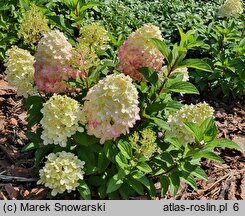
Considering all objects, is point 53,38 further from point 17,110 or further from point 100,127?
point 17,110

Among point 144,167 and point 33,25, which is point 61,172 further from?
point 33,25

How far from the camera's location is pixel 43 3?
4723 mm

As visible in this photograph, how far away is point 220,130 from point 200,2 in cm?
217

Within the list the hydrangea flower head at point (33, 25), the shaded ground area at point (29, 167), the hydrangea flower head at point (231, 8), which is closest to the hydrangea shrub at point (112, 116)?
the hydrangea flower head at point (33, 25)

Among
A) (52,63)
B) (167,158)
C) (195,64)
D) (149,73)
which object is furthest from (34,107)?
(195,64)

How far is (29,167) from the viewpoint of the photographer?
140 inches

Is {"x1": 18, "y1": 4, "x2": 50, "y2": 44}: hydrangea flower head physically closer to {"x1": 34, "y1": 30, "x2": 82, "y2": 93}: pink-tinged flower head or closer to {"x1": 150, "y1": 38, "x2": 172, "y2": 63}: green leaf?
{"x1": 34, "y1": 30, "x2": 82, "y2": 93}: pink-tinged flower head

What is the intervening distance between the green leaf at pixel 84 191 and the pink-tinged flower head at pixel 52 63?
0.65 m

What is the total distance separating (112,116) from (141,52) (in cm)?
53

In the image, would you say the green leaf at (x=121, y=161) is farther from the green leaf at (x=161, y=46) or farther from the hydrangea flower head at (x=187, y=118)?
the green leaf at (x=161, y=46)

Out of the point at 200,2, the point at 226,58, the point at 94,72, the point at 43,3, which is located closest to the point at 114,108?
the point at 94,72

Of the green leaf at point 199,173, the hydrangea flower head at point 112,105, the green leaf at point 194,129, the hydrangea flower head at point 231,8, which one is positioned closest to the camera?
the hydrangea flower head at point 112,105

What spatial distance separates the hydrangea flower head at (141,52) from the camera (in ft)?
9.79

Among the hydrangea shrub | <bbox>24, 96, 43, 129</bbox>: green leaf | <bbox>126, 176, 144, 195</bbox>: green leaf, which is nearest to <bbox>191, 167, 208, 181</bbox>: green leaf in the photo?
the hydrangea shrub
